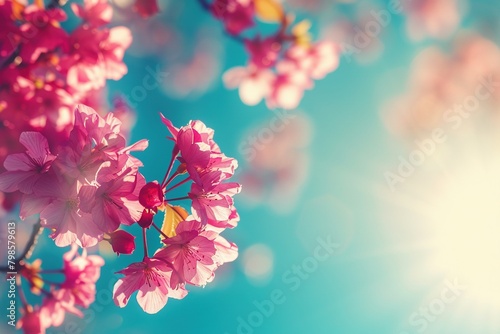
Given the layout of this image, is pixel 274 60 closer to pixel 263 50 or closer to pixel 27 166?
pixel 263 50

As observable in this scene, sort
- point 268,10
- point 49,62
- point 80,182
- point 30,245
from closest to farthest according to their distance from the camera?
point 80,182 → point 30,245 → point 49,62 → point 268,10

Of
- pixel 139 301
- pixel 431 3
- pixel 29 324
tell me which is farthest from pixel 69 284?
pixel 431 3

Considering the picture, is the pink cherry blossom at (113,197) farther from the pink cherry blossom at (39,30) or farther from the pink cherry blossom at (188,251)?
the pink cherry blossom at (39,30)

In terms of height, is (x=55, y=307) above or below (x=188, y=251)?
below

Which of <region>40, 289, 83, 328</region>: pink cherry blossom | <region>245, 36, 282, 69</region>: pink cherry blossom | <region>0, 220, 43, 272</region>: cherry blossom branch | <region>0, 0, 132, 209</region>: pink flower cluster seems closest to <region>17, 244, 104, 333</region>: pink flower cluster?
<region>40, 289, 83, 328</region>: pink cherry blossom

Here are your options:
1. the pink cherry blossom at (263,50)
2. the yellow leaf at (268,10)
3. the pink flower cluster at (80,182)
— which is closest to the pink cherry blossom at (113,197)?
the pink flower cluster at (80,182)

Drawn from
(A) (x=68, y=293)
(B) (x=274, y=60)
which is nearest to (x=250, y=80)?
(B) (x=274, y=60)
